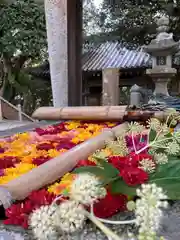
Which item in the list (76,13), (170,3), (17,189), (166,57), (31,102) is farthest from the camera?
(31,102)

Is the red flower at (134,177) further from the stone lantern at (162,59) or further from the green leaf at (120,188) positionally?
the stone lantern at (162,59)

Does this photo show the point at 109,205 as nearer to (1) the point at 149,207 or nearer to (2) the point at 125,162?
(2) the point at 125,162

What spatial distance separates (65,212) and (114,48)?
841 cm

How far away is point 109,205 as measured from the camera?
0.60 m

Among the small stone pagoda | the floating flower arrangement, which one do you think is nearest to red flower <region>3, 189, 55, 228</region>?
the floating flower arrangement

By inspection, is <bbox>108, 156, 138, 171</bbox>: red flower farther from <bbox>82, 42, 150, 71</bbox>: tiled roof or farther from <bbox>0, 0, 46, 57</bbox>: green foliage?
<bbox>0, 0, 46, 57</bbox>: green foliage

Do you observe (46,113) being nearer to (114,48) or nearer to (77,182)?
(77,182)

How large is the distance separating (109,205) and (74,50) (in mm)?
2548

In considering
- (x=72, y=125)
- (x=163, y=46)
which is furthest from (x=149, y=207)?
(x=163, y=46)

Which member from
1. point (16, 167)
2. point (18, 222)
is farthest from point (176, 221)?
point (16, 167)

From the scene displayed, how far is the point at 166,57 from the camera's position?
4742mm

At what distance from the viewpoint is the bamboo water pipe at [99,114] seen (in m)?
1.92

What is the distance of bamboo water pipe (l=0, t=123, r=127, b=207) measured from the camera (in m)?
0.68

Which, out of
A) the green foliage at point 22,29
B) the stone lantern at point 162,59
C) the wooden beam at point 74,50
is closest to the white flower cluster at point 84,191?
the wooden beam at point 74,50
